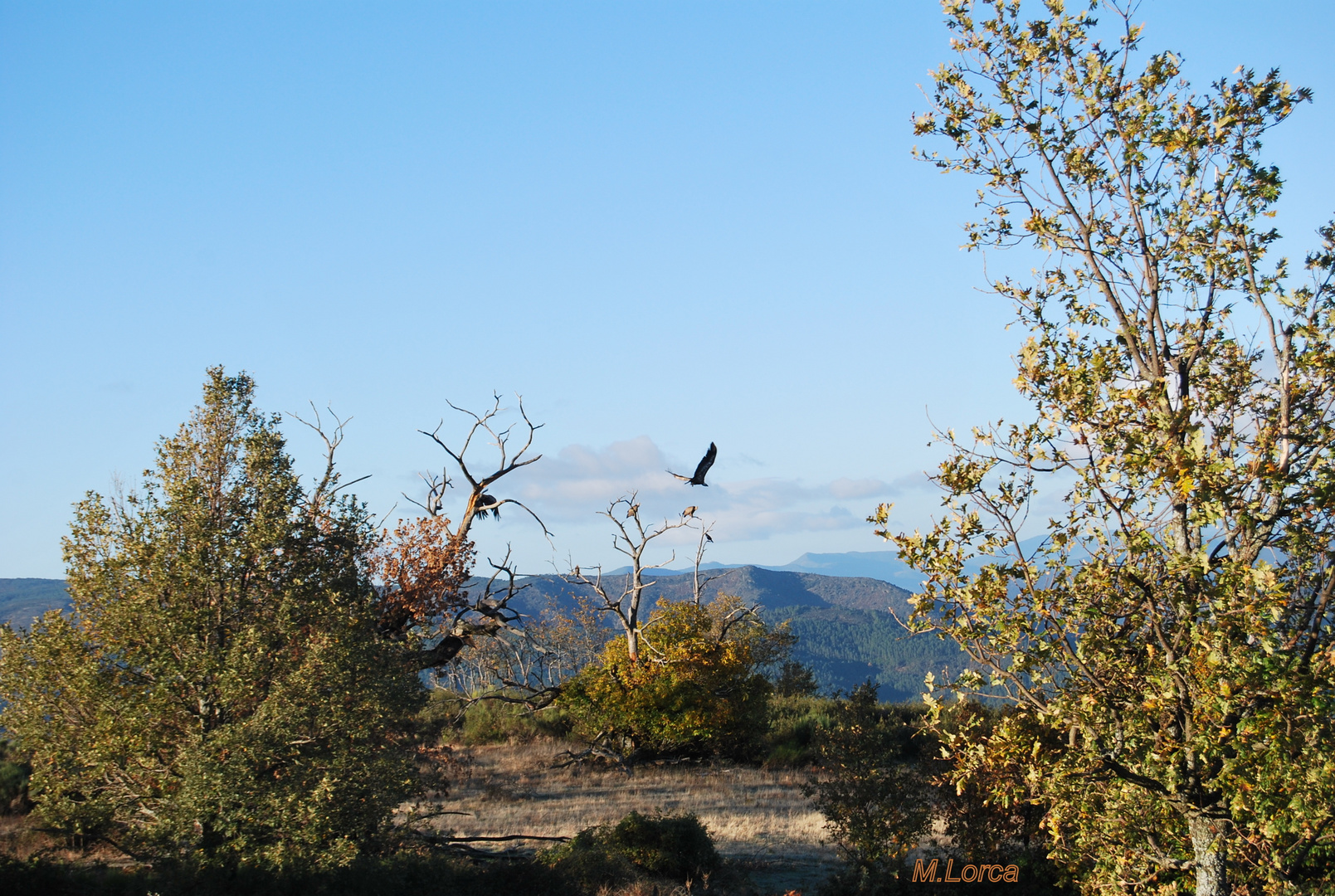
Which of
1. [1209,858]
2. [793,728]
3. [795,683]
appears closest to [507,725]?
[793,728]

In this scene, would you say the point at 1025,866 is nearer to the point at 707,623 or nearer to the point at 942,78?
the point at 942,78

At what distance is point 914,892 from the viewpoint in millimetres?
14547

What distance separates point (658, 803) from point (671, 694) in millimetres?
5531

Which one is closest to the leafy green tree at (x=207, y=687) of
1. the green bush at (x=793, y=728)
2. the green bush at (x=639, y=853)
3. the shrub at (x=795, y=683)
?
the green bush at (x=639, y=853)

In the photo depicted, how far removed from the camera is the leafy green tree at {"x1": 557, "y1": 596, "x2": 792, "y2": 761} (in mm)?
28875

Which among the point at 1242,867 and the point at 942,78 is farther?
the point at 942,78

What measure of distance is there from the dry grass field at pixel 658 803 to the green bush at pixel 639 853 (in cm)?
130

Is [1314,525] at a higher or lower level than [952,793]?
higher

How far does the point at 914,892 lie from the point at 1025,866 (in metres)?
1.97

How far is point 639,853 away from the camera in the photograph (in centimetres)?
1578

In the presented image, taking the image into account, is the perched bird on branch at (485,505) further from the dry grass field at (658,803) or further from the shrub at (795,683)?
the shrub at (795,683)


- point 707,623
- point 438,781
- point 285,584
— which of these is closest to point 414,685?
point 438,781

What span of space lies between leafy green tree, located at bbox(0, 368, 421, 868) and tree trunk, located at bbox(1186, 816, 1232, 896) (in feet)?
33.4

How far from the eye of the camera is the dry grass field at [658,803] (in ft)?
60.1
